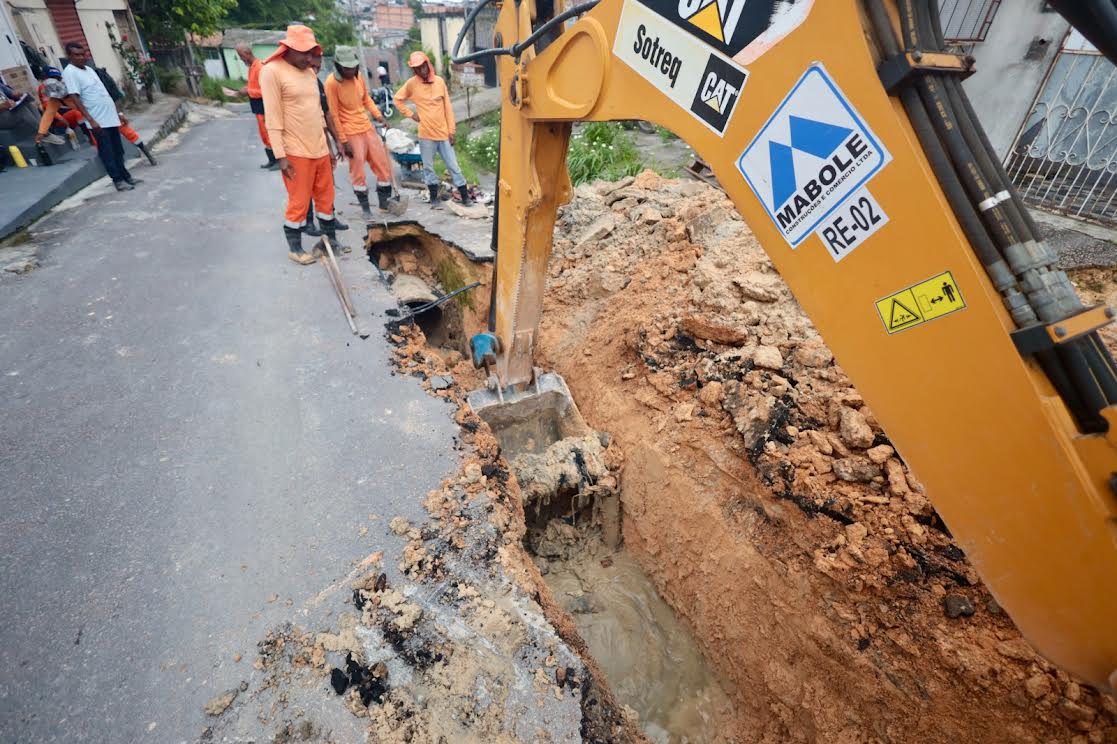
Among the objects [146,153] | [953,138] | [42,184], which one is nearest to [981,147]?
[953,138]

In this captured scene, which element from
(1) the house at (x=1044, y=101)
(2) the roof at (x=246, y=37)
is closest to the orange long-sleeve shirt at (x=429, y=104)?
(1) the house at (x=1044, y=101)

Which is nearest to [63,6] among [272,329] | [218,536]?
[272,329]

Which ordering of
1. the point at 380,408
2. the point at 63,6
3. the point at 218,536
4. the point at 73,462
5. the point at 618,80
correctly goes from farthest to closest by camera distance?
the point at 63,6 → the point at 380,408 → the point at 73,462 → the point at 218,536 → the point at 618,80

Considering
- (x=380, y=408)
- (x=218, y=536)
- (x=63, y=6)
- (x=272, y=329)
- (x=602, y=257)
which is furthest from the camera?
(x=63, y=6)

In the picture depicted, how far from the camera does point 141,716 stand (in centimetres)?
187

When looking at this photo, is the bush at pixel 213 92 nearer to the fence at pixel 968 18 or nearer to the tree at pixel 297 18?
the tree at pixel 297 18

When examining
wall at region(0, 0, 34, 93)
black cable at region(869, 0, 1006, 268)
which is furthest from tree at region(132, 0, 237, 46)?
black cable at region(869, 0, 1006, 268)

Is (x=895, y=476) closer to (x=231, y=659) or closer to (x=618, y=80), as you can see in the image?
(x=618, y=80)

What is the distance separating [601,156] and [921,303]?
8198mm

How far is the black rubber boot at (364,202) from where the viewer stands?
6160 mm

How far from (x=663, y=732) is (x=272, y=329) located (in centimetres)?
387

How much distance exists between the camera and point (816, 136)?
118 cm

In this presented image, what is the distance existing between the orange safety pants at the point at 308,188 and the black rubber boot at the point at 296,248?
67 mm

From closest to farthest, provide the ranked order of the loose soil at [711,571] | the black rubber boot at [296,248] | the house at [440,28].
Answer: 1. the loose soil at [711,571]
2. the black rubber boot at [296,248]
3. the house at [440,28]
